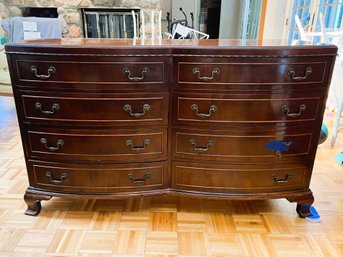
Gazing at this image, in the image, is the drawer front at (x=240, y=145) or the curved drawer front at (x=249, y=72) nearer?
the curved drawer front at (x=249, y=72)

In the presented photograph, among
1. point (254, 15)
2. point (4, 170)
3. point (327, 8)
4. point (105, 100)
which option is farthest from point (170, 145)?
point (254, 15)

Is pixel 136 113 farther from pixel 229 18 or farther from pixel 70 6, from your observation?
pixel 229 18

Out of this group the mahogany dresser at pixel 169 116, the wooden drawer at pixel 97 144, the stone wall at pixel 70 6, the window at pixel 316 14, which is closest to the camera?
the mahogany dresser at pixel 169 116

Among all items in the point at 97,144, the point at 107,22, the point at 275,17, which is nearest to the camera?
the point at 97,144

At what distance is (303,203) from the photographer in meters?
1.36

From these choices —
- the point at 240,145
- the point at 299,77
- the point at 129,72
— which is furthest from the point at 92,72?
the point at 299,77

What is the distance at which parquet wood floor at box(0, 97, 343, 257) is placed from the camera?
119 centimetres

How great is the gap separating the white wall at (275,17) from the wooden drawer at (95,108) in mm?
3105

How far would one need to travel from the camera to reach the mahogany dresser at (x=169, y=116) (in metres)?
1.09

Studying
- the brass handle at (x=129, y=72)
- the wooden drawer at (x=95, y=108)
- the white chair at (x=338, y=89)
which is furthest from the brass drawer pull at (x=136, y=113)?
the white chair at (x=338, y=89)

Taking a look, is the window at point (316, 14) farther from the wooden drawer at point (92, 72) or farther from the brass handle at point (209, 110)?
the wooden drawer at point (92, 72)

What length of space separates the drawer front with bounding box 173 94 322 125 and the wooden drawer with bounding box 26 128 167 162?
0.16 m

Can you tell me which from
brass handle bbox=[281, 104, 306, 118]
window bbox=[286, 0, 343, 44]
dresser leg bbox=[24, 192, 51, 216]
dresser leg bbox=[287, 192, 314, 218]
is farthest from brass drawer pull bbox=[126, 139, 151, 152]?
window bbox=[286, 0, 343, 44]

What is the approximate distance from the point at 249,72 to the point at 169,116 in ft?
1.27
